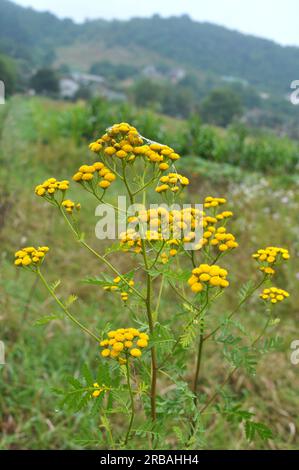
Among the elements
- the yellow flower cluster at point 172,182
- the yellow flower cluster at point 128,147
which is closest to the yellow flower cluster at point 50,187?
the yellow flower cluster at point 128,147

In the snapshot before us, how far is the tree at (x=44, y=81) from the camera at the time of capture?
36.3 m

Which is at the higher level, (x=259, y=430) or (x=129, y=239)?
(x=129, y=239)

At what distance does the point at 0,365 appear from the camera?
8.29 feet

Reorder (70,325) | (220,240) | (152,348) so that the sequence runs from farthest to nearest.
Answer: (70,325) → (220,240) → (152,348)

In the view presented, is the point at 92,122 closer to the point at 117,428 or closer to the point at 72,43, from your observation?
the point at 117,428

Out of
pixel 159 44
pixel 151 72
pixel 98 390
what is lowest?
pixel 98 390

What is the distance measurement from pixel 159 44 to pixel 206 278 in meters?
116

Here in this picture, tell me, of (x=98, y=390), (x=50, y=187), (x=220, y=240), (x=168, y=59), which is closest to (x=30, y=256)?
(x=50, y=187)

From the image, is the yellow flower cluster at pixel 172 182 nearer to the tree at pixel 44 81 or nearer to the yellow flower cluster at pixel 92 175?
the yellow flower cluster at pixel 92 175

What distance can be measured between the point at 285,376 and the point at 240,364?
1.90m

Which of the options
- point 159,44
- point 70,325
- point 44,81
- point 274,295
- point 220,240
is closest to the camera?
point 220,240

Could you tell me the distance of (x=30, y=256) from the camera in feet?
4.25

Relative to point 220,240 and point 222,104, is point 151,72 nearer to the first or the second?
point 222,104

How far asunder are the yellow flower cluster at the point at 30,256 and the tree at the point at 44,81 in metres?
37.4
